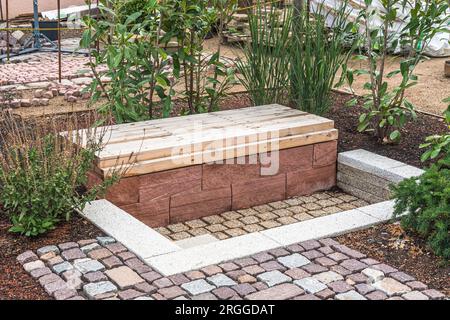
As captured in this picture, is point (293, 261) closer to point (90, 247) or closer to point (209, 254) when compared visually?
point (209, 254)

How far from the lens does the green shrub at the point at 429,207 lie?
4.29 m

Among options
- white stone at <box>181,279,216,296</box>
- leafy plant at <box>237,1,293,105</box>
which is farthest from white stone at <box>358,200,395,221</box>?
leafy plant at <box>237,1,293,105</box>

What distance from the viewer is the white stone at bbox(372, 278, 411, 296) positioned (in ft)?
12.7

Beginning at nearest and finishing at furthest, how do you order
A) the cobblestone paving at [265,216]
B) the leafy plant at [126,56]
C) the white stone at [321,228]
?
the white stone at [321,228]
the cobblestone paving at [265,216]
the leafy plant at [126,56]

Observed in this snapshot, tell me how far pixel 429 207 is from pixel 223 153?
1.63m

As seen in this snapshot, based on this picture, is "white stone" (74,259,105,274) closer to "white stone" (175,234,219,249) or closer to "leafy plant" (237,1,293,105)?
"white stone" (175,234,219,249)

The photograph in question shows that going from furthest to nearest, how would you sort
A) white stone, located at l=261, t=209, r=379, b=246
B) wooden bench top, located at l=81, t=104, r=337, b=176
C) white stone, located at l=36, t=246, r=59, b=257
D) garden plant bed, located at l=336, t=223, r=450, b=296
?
wooden bench top, located at l=81, t=104, r=337, b=176, white stone, located at l=261, t=209, r=379, b=246, white stone, located at l=36, t=246, r=59, b=257, garden plant bed, located at l=336, t=223, r=450, b=296

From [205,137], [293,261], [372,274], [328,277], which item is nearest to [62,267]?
[293,261]

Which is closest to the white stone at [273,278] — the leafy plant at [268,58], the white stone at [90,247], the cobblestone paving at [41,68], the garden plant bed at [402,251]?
the garden plant bed at [402,251]

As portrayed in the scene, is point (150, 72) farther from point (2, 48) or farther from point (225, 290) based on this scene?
point (2, 48)

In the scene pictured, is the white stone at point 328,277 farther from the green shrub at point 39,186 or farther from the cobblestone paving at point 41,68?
the cobblestone paving at point 41,68

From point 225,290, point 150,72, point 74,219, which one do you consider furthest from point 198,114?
point 225,290

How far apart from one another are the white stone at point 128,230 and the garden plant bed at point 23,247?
7 centimetres

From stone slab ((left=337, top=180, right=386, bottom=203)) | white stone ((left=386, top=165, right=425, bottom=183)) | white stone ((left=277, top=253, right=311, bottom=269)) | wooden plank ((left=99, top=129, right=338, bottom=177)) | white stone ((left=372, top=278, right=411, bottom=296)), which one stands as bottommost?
stone slab ((left=337, top=180, right=386, bottom=203))
